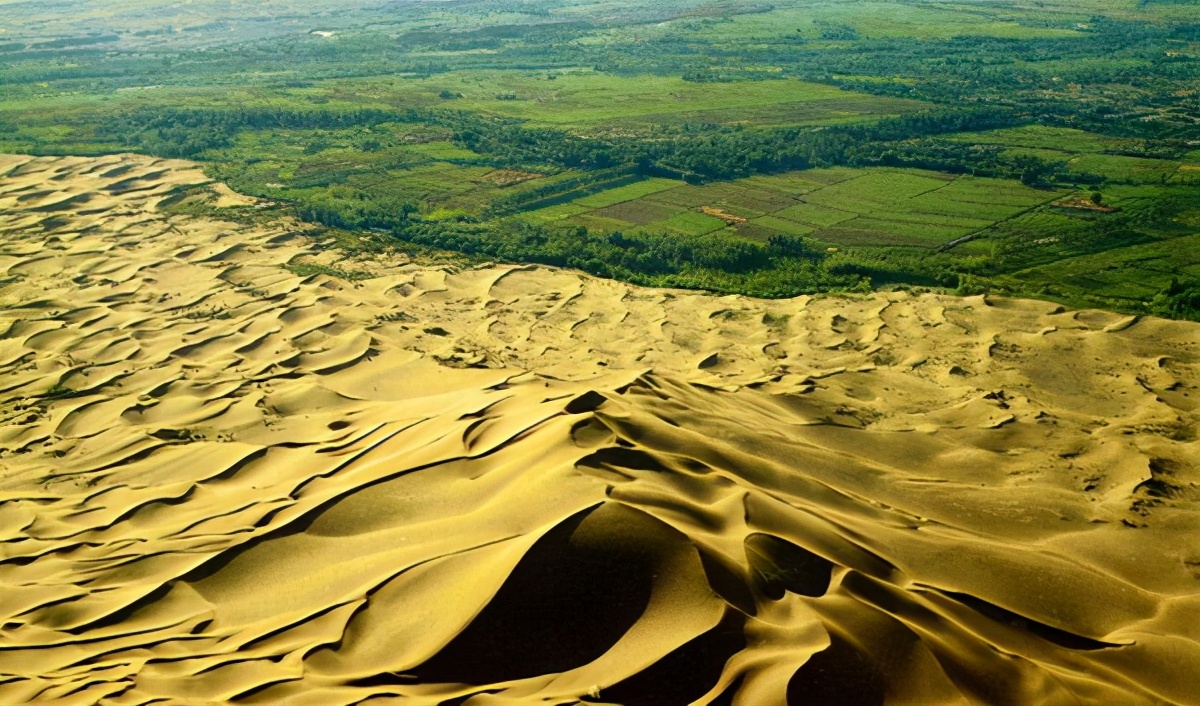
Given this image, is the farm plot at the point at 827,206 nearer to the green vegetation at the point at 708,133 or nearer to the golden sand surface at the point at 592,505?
the green vegetation at the point at 708,133

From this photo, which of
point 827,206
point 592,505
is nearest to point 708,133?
point 827,206

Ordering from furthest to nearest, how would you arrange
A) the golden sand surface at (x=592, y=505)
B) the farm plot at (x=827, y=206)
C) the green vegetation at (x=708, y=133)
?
1. the farm plot at (x=827, y=206)
2. the green vegetation at (x=708, y=133)
3. the golden sand surface at (x=592, y=505)

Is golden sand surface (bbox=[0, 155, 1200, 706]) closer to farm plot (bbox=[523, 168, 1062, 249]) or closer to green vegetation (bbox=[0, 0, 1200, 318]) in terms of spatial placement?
green vegetation (bbox=[0, 0, 1200, 318])

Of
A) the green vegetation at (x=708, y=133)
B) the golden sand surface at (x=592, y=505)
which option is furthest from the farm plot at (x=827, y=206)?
the golden sand surface at (x=592, y=505)

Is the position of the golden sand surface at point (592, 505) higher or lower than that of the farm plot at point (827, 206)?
higher

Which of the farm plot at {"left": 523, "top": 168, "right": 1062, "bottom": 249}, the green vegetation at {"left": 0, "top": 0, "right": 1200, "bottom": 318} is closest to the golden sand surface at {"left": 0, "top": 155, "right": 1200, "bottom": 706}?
the green vegetation at {"left": 0, "top": 0, "right": 1200, "bottom": 318}

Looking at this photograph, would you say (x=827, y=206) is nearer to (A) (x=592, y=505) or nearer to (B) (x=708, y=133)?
(B) (x=708, y=133)
